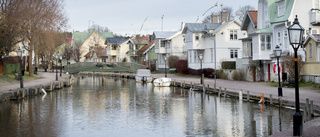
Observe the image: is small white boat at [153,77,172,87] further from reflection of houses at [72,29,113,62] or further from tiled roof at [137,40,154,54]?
reflection of houses at [72,29,113,62]

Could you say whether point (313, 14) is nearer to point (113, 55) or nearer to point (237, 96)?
point (237, 96)

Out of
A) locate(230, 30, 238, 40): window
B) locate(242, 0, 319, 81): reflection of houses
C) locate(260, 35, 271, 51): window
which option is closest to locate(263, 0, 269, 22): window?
locate(242, 0, 319, 81): reflection of houses

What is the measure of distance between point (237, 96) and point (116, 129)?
45.8ft

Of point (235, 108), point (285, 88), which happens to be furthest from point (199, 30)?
point (235, 108)

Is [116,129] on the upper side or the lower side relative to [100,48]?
lower

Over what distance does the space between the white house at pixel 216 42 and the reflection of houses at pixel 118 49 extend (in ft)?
127

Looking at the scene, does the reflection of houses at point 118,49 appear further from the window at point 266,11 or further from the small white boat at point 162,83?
the window at point 266,11

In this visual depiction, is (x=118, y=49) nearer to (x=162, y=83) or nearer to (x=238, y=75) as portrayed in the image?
(x=162, y=83)

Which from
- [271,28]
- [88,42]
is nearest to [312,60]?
[271,28]

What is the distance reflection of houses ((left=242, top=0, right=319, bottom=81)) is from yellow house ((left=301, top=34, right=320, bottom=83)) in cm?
167

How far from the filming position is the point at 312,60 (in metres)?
34.2

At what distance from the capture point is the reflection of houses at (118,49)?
328 feet

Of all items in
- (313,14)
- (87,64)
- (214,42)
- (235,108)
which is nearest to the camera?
(235,108)

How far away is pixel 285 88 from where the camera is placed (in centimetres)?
3328
